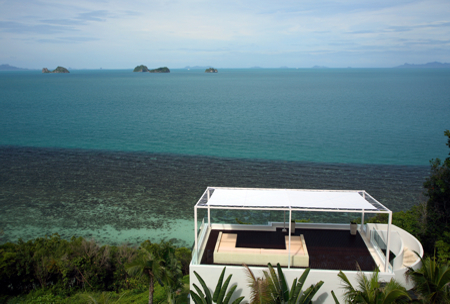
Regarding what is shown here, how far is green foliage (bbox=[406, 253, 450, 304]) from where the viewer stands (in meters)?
10.5

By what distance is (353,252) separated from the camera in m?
12.9

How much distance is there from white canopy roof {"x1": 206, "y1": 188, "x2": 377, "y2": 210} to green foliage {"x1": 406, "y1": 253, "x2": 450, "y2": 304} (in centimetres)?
237

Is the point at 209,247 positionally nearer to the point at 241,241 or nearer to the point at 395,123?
the point at 241,241

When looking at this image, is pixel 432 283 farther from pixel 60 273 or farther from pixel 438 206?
pixel 60 273

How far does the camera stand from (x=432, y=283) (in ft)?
34.8

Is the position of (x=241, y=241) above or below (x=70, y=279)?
above

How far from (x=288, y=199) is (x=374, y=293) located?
4.15 m

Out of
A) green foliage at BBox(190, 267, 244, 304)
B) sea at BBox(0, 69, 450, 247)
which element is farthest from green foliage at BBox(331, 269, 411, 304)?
sea at BBox(0, 69, 450, 247)

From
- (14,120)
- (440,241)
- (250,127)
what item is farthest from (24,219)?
(14,120)

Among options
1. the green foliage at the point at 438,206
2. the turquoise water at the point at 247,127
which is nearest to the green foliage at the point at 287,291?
the green foliage at the point at 438,206

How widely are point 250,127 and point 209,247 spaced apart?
5022 centimetres

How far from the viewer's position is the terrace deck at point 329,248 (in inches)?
477

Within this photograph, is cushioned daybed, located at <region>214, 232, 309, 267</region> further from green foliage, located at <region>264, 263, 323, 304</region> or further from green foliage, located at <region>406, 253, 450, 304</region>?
green foliage, located at <region>406, 253, 450, 304</region>

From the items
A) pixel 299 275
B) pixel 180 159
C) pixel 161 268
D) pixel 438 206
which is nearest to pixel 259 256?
pixel 299 275
